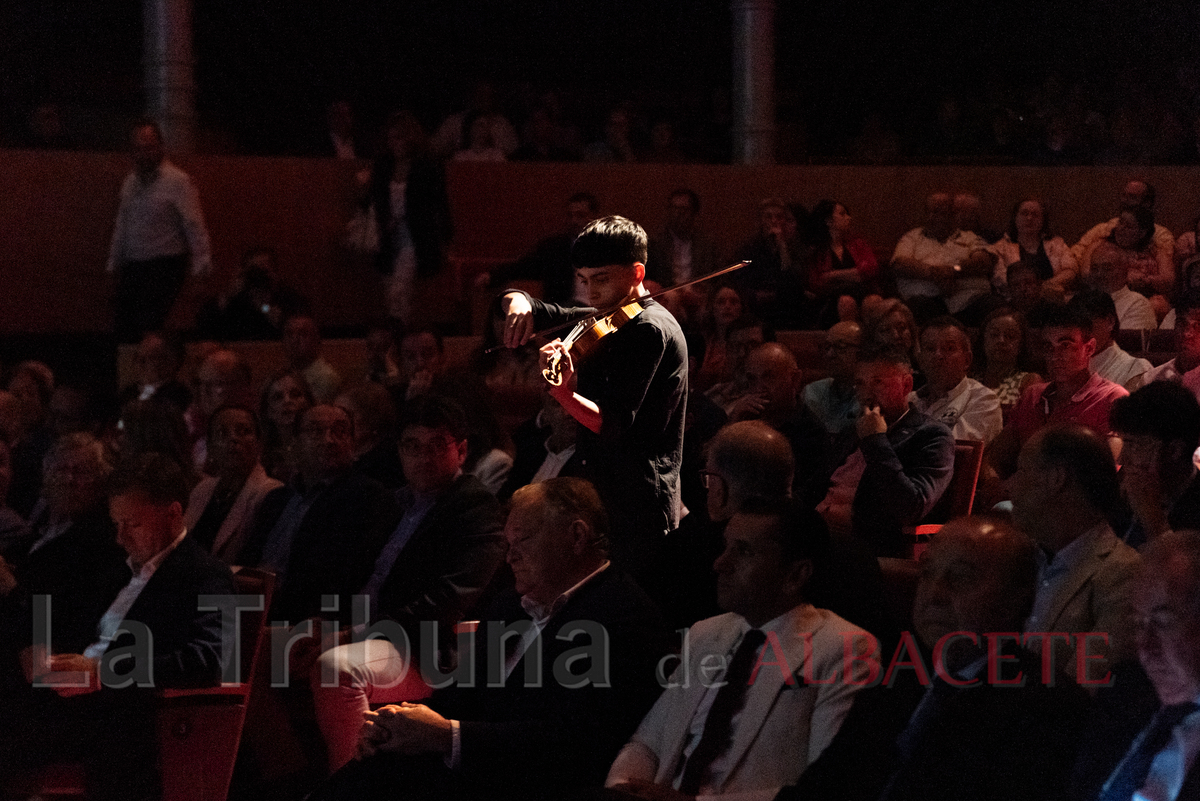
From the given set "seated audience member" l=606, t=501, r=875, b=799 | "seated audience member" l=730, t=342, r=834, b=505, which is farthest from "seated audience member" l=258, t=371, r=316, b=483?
"seated audience member" l=606, t=501, r=875, b=799

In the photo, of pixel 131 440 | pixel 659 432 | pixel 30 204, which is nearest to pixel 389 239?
pixel 30 204

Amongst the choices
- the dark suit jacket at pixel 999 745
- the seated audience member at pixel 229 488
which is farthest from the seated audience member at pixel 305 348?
the dark suit jacket at pixel 999 745

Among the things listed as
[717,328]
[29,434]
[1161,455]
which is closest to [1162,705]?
[1161,455]

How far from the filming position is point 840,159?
358 inches

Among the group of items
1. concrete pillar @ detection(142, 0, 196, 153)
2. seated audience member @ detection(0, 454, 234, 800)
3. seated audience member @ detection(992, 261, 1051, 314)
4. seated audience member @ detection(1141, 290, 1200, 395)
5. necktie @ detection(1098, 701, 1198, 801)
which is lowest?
seated audience member @ detection(0, 454, 234, 800)

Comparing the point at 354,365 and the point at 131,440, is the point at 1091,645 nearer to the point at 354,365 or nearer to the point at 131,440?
the point at 131,440

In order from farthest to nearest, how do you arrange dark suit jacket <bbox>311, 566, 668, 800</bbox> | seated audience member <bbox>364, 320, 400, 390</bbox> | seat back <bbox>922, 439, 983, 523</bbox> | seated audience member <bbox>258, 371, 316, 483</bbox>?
seated audience member <bbox>364, 320, 400, 390</bbox>, seated audience member <bbox>258, 371, 316, 483</bbox>, seat back <bbox>922, 439, 983, 523</bbox>, dark suit jacket <bbox>311, 566, 668, 800</bbox>

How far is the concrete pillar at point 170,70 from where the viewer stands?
813cm

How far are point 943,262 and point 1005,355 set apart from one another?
6.14ft

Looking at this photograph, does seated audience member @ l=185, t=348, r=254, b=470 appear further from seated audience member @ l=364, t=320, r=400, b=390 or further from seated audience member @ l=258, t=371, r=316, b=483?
seated audience member @ l=364, t=320, r=400, b=390

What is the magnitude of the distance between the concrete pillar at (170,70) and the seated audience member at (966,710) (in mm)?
6710

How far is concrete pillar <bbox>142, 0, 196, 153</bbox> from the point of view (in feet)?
26.7

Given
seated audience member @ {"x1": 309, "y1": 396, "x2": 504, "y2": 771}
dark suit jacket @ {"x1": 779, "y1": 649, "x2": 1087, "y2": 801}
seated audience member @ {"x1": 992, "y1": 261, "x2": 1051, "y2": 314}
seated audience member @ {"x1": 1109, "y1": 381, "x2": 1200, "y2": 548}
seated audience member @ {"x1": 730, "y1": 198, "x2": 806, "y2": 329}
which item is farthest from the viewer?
seated audience member @ {"x1": 730, "y1": 198, "x2": 806, "y2": 329}

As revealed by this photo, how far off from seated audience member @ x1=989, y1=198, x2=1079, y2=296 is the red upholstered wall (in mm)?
1540
